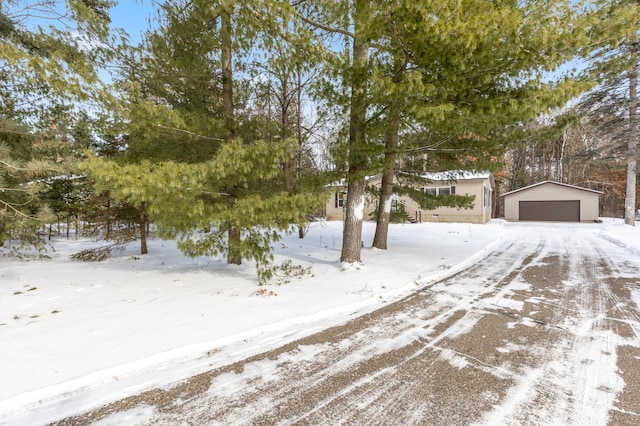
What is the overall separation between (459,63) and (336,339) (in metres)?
4.24

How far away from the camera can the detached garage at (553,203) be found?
22.8m

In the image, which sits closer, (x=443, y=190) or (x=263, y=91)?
(x=263, y=91)

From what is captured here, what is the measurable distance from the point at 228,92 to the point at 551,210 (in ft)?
90.6

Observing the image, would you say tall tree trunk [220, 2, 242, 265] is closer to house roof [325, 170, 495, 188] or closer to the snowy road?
house roof [325, 170, 495, 188]

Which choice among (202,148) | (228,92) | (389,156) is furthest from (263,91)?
(389,156)

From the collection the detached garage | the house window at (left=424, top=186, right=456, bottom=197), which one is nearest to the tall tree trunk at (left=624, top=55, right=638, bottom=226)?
the detached garage

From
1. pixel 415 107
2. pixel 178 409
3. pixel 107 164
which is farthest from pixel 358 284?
pixel 107 164

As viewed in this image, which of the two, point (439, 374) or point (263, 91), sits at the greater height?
point (263, 91)

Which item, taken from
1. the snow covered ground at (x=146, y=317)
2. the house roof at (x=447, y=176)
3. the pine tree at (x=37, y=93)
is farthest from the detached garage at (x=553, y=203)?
the pine tree at (x=37, y=93)

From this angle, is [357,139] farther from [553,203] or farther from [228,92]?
[553,203]

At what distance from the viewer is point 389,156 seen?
6.58 metres

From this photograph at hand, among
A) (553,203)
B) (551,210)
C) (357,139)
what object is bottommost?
(551,210)

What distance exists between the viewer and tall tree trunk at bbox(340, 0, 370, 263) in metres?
4.75

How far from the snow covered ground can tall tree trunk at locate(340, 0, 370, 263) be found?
0.78 m
